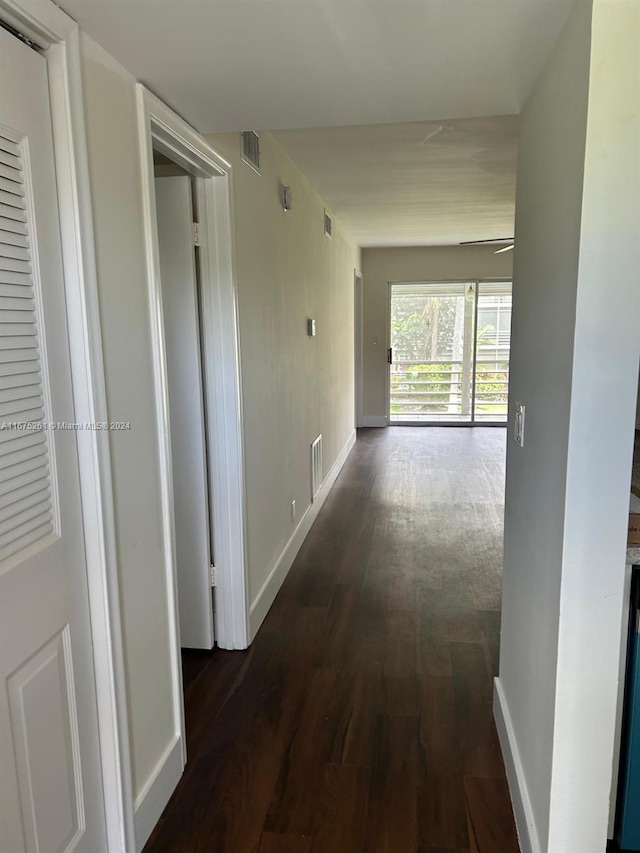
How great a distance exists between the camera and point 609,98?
113 cm

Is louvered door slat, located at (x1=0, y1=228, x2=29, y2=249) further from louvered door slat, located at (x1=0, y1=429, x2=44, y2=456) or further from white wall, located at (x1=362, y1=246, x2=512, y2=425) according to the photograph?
white wall, located at (x1=362, y1=246, x2=512, y2=425)

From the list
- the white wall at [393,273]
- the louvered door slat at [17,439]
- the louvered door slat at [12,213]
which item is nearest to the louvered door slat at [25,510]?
the louvered door slat at [17,439]

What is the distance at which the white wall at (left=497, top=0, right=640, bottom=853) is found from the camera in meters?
1.15

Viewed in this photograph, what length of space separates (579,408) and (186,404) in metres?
1.68

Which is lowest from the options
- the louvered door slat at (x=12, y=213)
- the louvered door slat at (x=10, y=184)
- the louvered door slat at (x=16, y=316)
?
the louvered door slat at (x=16, y=316)

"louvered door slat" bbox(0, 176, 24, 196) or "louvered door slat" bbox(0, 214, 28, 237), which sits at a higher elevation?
"louvered door slat" bbox(0, 176, 24, 196)

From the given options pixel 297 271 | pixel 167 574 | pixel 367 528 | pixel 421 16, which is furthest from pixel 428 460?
pixel 421 16

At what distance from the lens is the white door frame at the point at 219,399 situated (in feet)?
6.03

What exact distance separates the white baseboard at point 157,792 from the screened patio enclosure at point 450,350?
6812 mm

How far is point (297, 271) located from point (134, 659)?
269 centimetres

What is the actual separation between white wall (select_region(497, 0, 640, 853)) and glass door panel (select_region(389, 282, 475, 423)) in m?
6.50

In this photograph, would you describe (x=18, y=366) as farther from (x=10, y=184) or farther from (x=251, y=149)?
(x=251, y=149)

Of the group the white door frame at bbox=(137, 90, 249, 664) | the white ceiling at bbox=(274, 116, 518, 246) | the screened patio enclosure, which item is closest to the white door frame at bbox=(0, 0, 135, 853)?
the white door frame at bbox=(137, 90, 249, 664)

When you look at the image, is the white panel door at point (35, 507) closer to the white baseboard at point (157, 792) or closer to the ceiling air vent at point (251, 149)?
the white baseboard at point (157, 792)
